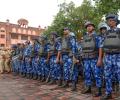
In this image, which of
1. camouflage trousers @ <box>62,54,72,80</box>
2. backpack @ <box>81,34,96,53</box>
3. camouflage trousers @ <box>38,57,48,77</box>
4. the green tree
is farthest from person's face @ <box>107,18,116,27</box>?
the green tree

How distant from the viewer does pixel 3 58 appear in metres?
16.6

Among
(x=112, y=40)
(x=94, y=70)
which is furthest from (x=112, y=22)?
(x=94, y=70)

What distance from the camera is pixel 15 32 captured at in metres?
45.4

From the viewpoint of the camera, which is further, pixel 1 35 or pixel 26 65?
pixel 1 35

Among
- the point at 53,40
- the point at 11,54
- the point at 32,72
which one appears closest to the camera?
the point at 53,40

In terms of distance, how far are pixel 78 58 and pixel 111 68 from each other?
6.73 ft

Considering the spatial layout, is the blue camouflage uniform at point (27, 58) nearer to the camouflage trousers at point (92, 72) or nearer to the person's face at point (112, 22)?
the camouflage trousers at point (92, 72)

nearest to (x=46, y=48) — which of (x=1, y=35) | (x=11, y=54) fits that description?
(x=11, y=54)

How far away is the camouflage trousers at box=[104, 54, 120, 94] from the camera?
6113 millimetres

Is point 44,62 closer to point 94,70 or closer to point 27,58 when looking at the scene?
point 27,58

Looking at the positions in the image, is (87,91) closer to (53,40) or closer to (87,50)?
(87,50)

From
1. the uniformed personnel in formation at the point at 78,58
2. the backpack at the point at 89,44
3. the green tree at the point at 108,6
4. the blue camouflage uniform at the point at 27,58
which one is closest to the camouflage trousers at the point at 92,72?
the uniformed personnel in formation at the point at 78,58

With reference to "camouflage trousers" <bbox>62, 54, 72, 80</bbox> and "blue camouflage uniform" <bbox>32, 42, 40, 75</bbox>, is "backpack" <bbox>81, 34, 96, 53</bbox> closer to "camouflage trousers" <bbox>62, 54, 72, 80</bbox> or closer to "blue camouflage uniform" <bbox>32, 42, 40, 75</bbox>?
"camouflage trousers" <bbox>62, 54, 72, 80</bbox>

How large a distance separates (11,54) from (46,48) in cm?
615
